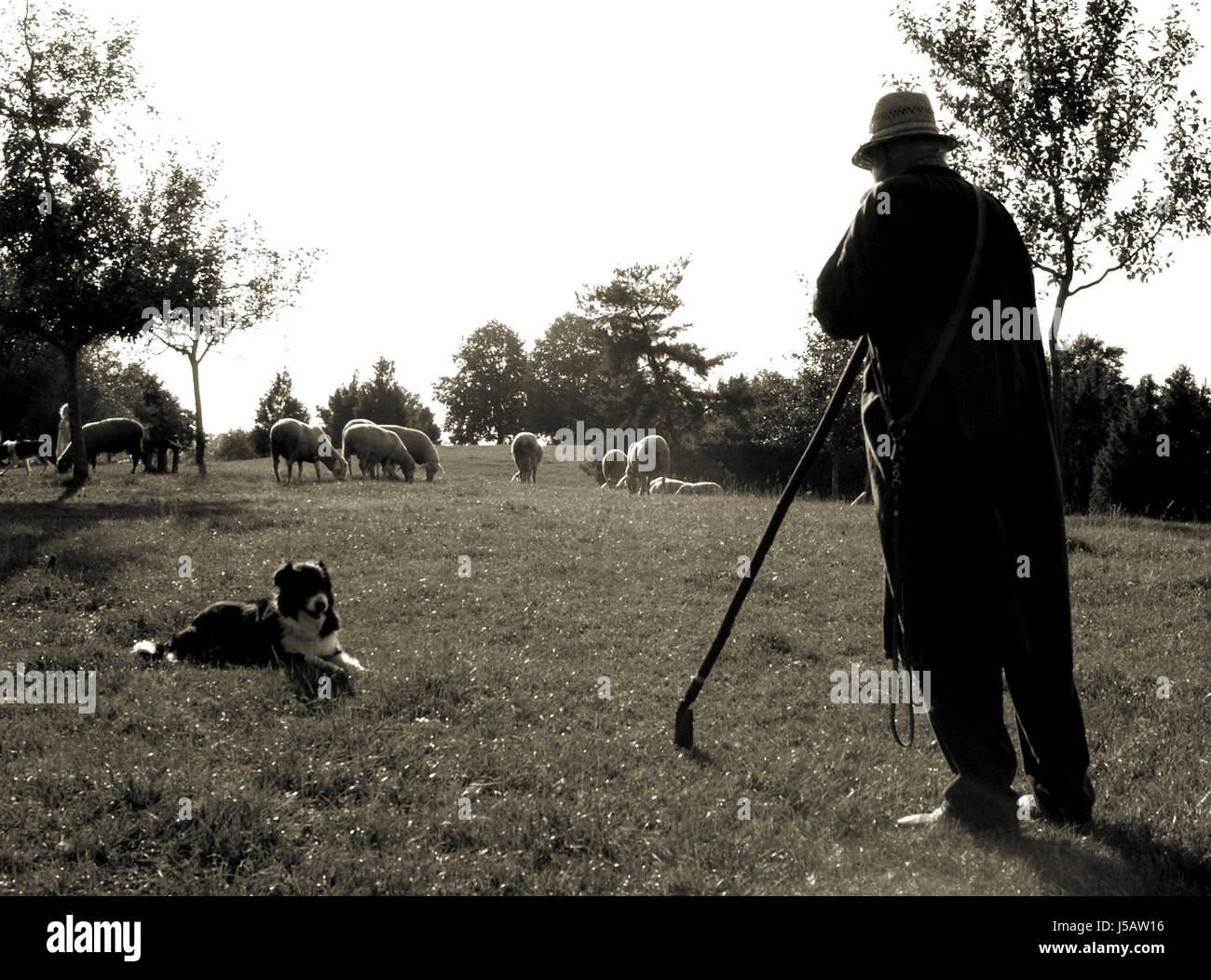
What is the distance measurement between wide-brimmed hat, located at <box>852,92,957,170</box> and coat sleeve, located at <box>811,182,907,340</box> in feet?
1.19

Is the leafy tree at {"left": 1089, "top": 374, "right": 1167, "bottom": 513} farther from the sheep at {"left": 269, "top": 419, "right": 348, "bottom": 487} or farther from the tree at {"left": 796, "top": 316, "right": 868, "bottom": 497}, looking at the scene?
the sheep at {"left": 269, "top": 419, "right": 348, "bottom": 487}

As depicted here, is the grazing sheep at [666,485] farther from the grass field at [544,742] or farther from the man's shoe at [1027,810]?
the man's shoe at [1027,810]

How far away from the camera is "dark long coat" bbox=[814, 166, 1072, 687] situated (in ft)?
14.2

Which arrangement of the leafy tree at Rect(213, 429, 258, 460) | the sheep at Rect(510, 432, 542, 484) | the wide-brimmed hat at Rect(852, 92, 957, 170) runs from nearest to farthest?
the wide-brimmed hat at Rect(852, 92, 957, 170) → the sheep at Rect(510, 432, 542, 484) → the leafy tree at Rect(213, 429, 258, 460)

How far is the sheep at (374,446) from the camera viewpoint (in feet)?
113

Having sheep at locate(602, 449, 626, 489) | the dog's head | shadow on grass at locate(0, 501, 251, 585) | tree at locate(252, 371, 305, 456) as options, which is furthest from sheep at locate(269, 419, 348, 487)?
tree at locate(252, 371, 305, 456)

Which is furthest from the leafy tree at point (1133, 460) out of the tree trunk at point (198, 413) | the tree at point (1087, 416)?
the tree trunk at point (198, 413)

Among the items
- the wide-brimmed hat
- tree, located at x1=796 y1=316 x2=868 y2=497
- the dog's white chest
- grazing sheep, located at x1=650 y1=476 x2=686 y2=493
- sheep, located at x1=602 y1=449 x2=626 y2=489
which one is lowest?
the dog's white chest

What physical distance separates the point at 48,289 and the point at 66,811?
1924 centimetres

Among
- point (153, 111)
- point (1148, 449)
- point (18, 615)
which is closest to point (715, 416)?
point (1148, 449)

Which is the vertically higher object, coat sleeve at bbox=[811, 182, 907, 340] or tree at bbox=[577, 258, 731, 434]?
tree at bbox=[577, 258, 731, 434]

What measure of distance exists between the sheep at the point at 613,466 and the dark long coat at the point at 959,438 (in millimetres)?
34992
